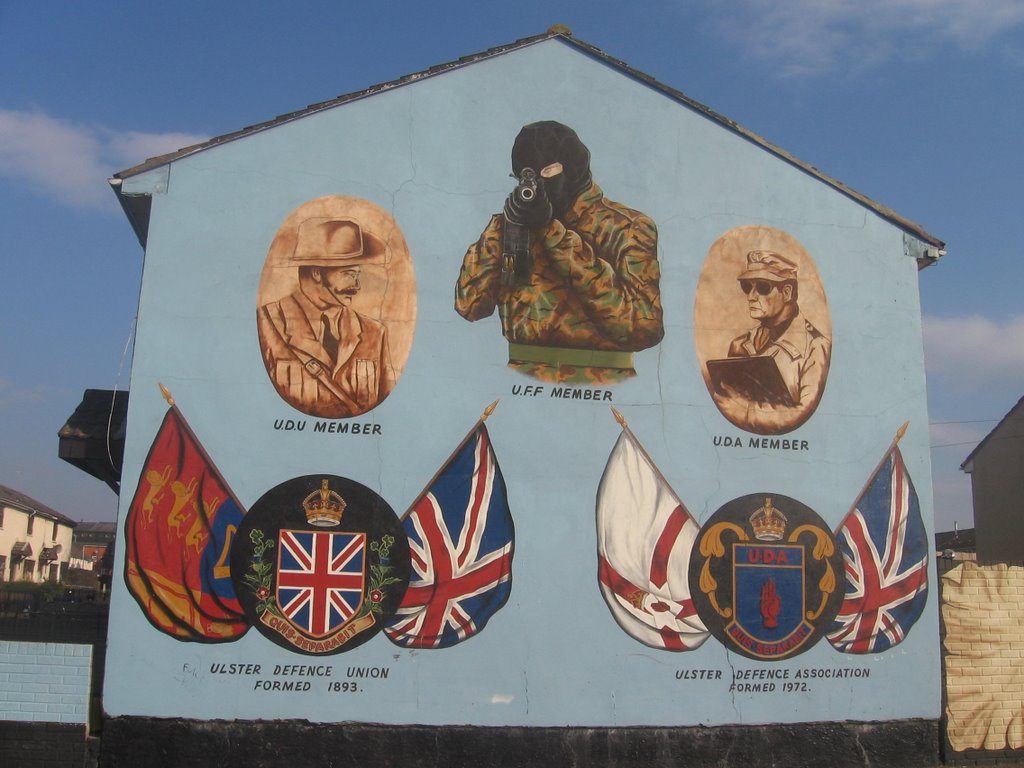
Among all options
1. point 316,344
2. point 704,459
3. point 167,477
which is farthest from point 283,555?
point 704,459

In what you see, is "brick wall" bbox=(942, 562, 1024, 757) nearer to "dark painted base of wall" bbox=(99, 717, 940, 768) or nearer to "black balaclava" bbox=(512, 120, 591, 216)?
"dark painted base of wall" bbox=(99, 717, 940, 768)

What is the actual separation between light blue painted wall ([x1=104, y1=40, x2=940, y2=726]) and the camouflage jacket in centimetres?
19

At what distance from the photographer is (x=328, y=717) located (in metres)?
10.1

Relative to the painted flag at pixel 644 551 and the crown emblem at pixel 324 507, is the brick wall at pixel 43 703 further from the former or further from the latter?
the painted flag at pixel 644 551

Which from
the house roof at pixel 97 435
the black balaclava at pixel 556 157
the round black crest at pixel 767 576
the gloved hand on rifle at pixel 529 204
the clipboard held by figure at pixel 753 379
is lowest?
the round black crest at pixel 767 576

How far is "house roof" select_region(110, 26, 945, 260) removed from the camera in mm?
10711

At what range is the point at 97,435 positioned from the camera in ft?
36.8

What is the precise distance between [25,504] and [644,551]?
44.7 m

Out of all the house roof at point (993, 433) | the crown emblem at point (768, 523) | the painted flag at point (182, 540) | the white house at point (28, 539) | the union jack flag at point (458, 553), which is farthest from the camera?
the white house at point (28, 539)

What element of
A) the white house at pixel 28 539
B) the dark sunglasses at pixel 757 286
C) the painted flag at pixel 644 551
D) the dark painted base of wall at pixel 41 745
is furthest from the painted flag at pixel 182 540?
the white house at pixel 28 539

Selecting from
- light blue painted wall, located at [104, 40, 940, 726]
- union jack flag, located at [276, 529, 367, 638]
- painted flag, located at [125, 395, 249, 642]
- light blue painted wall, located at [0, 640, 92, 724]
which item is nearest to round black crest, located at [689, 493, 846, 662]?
light blue painted wall, located at [104, 40, 940, 726]

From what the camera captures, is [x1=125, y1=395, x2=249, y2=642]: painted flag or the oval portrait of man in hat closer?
[x1=125, y1=395, x2=249, y2=642]: painted flag

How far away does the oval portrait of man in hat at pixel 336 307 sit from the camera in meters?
10.6

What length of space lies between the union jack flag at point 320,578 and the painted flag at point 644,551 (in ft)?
8.87
